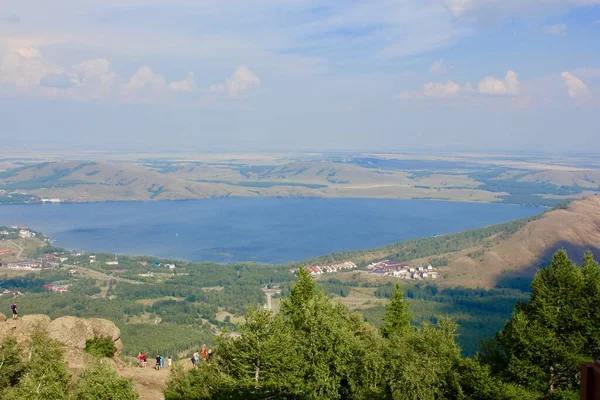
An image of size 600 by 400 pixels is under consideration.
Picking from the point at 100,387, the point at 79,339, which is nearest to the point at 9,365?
the point at 100,387

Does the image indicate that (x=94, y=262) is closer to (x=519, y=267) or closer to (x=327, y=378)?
(x=519, y=267)

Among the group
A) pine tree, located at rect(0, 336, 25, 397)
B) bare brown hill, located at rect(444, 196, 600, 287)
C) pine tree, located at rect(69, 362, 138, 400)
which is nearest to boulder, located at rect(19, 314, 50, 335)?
pine tree, located at rect(0, 336, 25, 397)

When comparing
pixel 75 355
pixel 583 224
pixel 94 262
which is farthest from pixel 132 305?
pixel 583 224

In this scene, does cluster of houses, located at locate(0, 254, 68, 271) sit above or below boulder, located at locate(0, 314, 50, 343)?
below

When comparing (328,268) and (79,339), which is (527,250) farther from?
(79,339)

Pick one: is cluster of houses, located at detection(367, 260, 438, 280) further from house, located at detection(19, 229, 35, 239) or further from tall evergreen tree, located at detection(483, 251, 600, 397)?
house, located at detection(19, 229, 35, 239)

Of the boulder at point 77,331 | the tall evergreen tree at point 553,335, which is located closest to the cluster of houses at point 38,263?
the boulder at point 77,331
